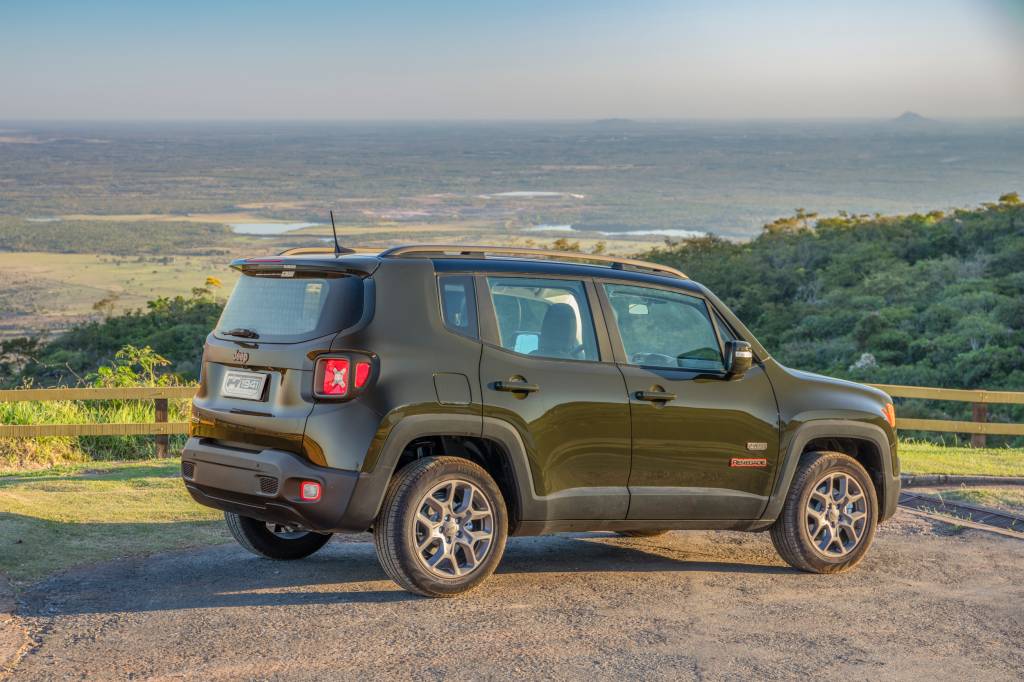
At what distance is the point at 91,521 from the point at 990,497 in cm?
748

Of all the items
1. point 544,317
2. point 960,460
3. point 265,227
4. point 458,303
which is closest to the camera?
point 458,303

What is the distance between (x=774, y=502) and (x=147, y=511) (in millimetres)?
4612

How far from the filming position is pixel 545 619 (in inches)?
277

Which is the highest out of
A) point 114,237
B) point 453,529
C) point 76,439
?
point 453,529

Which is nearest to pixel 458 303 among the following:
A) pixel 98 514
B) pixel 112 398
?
pixel 98 514

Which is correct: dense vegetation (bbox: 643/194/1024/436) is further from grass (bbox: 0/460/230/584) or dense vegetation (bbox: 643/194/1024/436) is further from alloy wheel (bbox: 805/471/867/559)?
grass (bbox: 0/460/230/584)

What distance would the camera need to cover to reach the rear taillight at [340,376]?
696cm

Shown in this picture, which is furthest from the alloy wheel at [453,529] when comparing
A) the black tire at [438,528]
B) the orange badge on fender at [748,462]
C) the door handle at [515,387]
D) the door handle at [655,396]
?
the orange badge on fender at [748,462]

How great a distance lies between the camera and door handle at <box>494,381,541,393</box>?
7.38 m

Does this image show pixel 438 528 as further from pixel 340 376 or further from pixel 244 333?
pixel 244 333

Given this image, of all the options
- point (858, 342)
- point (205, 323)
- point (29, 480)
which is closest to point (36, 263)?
point (205, 323)

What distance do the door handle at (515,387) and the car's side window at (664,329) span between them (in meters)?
0.75

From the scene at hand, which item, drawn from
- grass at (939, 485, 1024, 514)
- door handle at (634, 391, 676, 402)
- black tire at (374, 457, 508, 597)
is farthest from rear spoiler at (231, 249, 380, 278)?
grass at (939, 485, 1024, 514)

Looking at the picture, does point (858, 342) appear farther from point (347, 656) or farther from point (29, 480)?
point (347, 656)
